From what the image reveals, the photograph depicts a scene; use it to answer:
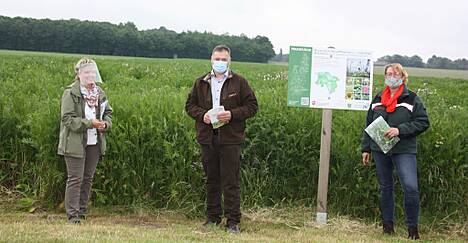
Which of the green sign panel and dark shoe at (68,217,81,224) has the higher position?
the green sign panel

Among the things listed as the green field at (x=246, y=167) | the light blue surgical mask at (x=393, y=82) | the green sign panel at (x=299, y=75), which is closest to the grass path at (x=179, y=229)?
the green field at (x=246, y=167)

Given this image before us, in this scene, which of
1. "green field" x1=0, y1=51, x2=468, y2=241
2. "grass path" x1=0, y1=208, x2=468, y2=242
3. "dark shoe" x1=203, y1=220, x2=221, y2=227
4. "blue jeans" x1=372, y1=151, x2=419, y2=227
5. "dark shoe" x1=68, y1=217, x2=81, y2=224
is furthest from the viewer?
"green field" x1=0, y1=51, x2=468, y2=241

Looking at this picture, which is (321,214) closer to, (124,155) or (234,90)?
(234,90)

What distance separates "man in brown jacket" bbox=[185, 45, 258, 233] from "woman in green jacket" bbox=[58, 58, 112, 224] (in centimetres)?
102

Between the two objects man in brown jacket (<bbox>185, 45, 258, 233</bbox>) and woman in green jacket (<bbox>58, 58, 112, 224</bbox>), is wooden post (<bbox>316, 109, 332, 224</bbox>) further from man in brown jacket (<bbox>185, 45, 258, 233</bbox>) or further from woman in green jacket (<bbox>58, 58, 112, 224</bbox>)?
woman in green jacket (<bbox>58, 58, 112, 224</bbox>)

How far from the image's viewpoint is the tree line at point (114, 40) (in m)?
61.3

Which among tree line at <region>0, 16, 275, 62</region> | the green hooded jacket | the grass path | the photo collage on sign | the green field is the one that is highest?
tree line at <region>0, 16, 275, 62</region>

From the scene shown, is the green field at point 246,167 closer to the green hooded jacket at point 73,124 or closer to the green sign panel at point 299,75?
the green sign panel at point 299,75

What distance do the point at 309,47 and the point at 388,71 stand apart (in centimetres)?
104

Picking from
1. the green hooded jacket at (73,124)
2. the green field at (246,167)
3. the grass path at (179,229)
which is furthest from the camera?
the green field at (246,167)

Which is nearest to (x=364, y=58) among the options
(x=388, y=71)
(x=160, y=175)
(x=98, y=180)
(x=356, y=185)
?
(x=388, y=71)

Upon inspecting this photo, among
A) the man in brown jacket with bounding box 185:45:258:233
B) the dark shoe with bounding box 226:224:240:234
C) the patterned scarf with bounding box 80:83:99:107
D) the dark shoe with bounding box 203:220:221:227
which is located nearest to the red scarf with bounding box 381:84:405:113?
the man in brown jacket with bounding box 185:45:258:233

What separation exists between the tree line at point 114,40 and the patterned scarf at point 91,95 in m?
53.7

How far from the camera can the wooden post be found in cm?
688
